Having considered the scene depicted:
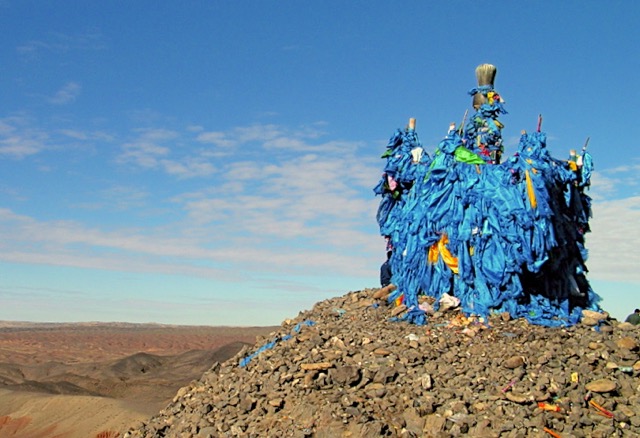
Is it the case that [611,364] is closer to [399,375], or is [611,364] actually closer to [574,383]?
[574,383]

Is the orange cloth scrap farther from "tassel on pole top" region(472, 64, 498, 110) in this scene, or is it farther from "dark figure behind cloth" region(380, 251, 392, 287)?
"tassel on pole top" region(472, 64, 498, 110)

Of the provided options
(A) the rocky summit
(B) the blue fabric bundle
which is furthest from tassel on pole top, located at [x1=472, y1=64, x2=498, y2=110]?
(A) the rocky summit

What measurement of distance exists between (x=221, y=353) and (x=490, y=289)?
708 inches

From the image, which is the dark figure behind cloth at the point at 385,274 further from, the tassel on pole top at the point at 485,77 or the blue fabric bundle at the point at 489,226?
the tassel on pole top at the point at 485,77

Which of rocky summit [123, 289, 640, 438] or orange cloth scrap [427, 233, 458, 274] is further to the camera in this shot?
orange cloth scrap [427, 233, 458, 274]

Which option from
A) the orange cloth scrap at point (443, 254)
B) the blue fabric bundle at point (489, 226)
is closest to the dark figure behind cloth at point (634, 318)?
the blue fabric bundle at point (489, 226)

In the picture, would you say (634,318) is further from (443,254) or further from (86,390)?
(86,390)

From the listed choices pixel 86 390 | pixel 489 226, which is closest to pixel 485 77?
pixel 489 226

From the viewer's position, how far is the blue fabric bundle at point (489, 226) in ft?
33.3

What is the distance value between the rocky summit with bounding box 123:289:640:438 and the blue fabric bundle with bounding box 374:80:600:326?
0.49 m

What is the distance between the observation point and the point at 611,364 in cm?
891

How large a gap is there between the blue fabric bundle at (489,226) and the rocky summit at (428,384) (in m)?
0.49

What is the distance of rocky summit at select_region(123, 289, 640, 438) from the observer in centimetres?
791

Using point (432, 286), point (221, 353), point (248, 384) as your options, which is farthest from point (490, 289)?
point (221, 353)
